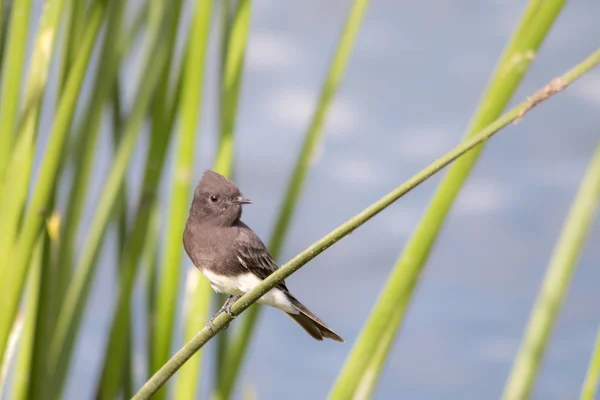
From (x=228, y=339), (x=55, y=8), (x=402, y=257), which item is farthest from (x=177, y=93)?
(x=402, y=257)

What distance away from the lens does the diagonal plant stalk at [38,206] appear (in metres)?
1.28

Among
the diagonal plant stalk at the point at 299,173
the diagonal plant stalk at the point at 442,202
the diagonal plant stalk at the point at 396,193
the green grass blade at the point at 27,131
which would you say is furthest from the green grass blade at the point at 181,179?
the diagonal plant stalk at the point at 396,193

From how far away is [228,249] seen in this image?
104 centimetres

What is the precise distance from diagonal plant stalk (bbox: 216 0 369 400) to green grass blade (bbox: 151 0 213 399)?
0.56 ft

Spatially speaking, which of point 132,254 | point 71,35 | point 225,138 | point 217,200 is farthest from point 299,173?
point 217,200

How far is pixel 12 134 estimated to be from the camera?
1380mm

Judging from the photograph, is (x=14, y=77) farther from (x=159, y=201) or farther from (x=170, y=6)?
(x=159, y=201)

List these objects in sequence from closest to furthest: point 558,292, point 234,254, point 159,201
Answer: point 234,254 → point 558,292 → point 159,201

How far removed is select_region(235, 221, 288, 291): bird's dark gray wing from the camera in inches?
42.5

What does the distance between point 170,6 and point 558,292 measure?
1026mm

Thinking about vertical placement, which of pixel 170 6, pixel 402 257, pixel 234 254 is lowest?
pixel 234 254

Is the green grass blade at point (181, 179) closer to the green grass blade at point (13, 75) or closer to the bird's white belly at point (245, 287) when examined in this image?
the bird's white belly at point (245, 287)

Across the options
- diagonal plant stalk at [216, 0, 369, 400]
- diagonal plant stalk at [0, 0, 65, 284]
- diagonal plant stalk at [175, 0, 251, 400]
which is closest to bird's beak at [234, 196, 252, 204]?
diagonal plant stalk at [175, 0, 251, 400]

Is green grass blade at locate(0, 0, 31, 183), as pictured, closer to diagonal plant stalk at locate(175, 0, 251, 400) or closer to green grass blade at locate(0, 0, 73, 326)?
green grass blade at locate(0, 0, 73, 326)
